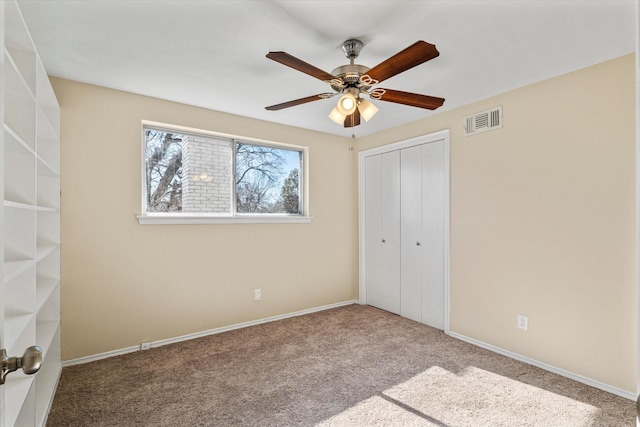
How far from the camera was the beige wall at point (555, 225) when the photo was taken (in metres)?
2.27

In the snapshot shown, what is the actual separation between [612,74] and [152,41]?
314 centimetres

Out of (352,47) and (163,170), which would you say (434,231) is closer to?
(352,47)

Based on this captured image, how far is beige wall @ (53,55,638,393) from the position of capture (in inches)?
91.4

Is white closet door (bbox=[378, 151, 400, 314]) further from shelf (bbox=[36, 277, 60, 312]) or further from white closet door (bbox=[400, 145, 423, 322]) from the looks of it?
shelf (bbox=[36, 277, 60, 312])

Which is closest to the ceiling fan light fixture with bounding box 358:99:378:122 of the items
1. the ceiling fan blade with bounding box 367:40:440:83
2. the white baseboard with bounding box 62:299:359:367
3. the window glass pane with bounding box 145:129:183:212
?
the ceiling fan blade with bounding box 367:40:440:83

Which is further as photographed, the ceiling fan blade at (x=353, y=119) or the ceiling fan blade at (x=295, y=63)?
the ceiling fan blade at (x=353, y=119)

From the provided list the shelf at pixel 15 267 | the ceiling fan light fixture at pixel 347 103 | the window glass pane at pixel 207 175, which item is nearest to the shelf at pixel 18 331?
the shelf at pixel 15 267

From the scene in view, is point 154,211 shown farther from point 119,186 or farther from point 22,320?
point 22,320

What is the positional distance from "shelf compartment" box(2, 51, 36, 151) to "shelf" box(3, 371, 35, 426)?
107cm

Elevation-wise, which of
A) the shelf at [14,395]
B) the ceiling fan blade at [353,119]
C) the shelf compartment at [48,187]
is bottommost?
the shelf at [14,395]

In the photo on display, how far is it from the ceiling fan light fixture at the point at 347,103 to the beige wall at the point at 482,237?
5.38ft

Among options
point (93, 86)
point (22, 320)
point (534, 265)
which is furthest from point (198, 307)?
point (534, 265)

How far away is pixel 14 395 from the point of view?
1347 mm

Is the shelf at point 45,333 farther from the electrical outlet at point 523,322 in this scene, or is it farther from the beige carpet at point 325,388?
the electrical outlet at point 523,322
